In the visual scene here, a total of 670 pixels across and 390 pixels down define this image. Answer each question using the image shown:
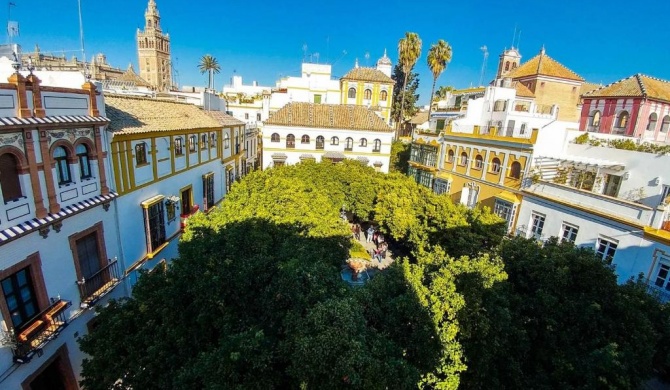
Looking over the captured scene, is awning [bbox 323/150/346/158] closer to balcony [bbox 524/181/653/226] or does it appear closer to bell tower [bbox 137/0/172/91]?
balcony [bbox 524/181/653/226]

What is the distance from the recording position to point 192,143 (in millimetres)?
21688

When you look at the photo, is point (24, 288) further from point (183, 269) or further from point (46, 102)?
point (46, 102)

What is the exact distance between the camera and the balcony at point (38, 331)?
9948 mm

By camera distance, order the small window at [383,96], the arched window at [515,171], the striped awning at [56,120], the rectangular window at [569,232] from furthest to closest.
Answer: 1. the small window at [383,96]
2. the arched window at [515,171]
3. the rectangular window at [569,232]
4. the striped awning at [56,120]

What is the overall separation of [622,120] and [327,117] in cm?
2696

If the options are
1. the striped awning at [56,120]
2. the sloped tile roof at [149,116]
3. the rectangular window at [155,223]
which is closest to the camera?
the striped awning at [56,120]

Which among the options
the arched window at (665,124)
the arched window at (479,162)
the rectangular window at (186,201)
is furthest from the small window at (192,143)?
the arched window at (665,124)

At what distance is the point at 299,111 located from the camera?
123ft

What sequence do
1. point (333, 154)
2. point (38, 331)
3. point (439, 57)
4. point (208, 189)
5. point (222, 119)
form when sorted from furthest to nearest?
point (439, 57) → point (333, 154) → point (222, 119) → point (208, 189) → point (38, 331)

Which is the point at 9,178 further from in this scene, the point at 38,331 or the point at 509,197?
the point at 509,197

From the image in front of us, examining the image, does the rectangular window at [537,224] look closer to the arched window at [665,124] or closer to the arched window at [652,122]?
the arched window at [652,122]

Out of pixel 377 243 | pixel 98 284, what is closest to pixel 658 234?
pixel 377 243

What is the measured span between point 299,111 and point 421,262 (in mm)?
29025

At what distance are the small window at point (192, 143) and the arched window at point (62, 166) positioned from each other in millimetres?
9452
